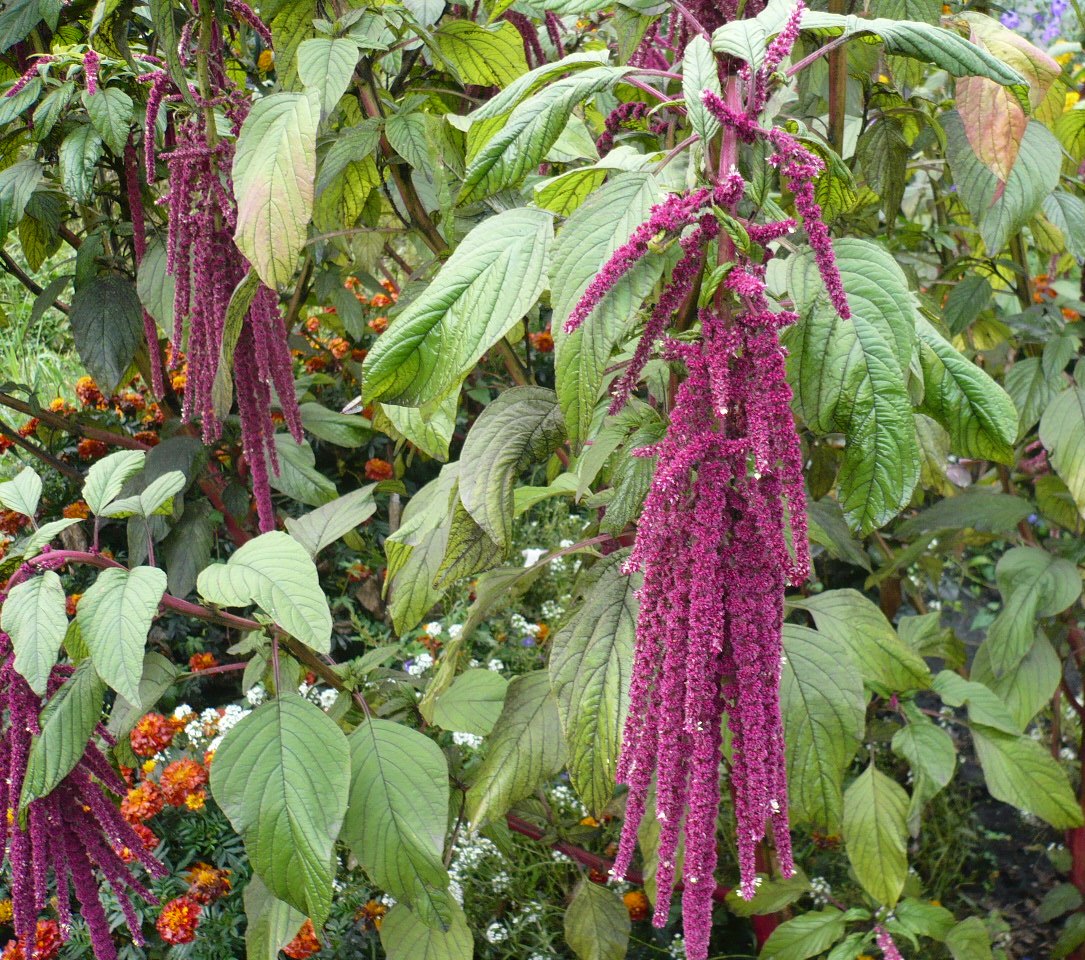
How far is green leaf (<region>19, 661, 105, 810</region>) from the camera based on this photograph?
1.11 m

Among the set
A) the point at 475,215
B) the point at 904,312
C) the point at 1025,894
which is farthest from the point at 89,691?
the point at 1025,894

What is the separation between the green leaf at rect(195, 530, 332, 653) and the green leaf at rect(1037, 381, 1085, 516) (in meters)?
1.12

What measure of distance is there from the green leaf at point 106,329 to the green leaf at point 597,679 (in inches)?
40.4

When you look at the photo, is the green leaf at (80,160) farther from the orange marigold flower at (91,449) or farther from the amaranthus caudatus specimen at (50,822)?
the orange marigold flower at (91,449)

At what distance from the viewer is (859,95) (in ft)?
6.01

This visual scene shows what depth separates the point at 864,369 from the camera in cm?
85

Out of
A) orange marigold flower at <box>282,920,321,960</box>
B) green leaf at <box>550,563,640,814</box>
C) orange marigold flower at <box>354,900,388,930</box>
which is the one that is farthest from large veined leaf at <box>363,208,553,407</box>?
orange marigold flower at <box>354,900,388,930</box>

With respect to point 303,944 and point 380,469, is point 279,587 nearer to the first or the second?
point 303,944

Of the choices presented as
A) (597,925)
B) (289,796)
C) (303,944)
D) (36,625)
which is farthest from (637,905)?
(36,625)

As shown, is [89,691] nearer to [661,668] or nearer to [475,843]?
[661,668]

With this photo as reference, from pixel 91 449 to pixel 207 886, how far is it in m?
1.07

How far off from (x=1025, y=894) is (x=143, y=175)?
231cm

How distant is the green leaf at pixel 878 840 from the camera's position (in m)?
1.52

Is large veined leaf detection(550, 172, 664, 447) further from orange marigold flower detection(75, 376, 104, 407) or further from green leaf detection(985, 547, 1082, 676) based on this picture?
orange marigold flower detection(75, 376, 104, 407)
